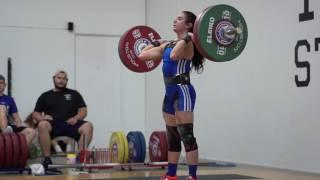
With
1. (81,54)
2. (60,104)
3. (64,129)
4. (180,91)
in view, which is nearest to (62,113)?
(60,104)

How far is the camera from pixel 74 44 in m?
8.00

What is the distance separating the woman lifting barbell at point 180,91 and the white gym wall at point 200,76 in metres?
1.75

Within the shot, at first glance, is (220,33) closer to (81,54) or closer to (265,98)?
(265,98)

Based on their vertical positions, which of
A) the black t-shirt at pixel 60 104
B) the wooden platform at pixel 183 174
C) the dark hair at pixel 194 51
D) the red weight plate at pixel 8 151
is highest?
the dark hair at pixel 194 51

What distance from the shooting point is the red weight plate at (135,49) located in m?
4.59

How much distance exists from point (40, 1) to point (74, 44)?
759mm

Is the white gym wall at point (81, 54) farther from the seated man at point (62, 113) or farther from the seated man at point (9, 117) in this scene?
the seated man at point (9, 117)

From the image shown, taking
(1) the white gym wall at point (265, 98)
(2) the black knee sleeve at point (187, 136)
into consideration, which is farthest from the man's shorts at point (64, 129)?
(2) the black knee sleeve at point (187, 136)

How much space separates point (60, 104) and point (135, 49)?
2361 mm

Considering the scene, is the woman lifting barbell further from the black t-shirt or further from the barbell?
the black t-shirt

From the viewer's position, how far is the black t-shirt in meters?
6.70

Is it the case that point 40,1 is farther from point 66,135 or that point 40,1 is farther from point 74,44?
point 66,135

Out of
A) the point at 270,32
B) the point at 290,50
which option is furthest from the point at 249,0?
the point at 290,50

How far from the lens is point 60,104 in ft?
22.0
